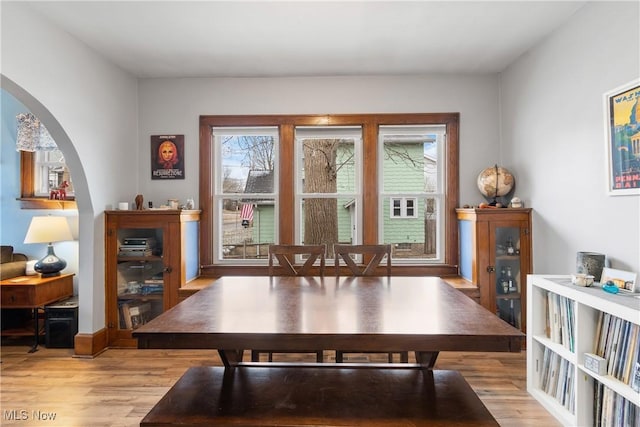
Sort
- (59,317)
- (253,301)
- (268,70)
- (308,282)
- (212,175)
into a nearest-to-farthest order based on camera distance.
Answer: (253,301)
(308,282)
(59,317)
(268,70)
(212,175)

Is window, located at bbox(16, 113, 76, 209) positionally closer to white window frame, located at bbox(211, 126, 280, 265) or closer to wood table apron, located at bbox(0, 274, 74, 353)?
wood table apron, located at bbox(0, 274, 74, 353)

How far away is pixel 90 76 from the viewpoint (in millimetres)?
3133

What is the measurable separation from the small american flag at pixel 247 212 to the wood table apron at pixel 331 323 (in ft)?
6.05

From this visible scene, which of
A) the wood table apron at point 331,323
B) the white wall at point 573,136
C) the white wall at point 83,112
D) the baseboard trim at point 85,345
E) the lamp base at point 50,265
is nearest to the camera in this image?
the wood table apron at point 331,323

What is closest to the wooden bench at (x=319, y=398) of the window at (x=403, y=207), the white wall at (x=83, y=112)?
the white wall at (x=83, y=112)

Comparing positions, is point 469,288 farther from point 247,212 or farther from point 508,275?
point 247,212

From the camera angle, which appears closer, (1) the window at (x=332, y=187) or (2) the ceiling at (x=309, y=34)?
(2) the ceiling at (x=309, y=34)

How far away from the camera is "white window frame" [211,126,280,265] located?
3.83 meters

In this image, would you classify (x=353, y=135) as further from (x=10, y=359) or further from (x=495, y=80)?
(x=10, y=359)

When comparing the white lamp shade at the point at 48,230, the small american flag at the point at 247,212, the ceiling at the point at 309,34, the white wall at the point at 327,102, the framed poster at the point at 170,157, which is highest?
the ceiling at the point at 309,34

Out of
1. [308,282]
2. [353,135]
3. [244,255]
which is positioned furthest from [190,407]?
[353,135]

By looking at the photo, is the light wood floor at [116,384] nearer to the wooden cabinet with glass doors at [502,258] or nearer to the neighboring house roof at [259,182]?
the wooden cabinet with glass doors at [502,258]

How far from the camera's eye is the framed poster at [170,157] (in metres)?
3.78

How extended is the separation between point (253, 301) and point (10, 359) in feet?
8.91
